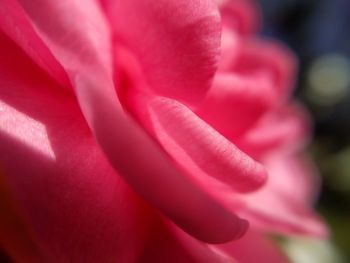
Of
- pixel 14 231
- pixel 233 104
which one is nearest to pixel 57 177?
pixel 14 231

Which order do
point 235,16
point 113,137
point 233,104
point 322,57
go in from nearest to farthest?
point 113,137
point 233,104
point 235,16
point 322,57

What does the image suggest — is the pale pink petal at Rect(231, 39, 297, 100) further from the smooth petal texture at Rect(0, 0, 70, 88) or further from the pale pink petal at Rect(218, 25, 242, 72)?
the smooth petal texture at Rect(0, 0, 70, 88)

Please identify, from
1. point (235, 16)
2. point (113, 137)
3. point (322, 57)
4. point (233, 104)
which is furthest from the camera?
point (322, 57)

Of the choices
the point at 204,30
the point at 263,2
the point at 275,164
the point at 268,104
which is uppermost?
the point at 204,30

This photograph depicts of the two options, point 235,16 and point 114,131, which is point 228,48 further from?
point 114,131

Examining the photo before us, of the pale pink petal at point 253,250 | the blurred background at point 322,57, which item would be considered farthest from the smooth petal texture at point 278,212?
the blurred background at point 322,57

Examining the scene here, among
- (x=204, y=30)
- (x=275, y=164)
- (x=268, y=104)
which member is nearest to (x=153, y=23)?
(x=204, y=30)

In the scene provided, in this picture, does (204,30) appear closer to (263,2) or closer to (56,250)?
(56,250)

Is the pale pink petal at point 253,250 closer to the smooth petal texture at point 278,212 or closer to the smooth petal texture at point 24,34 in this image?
the smooth petal texture at point 278,212
